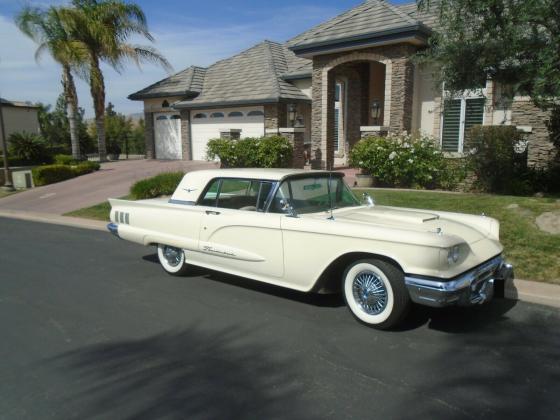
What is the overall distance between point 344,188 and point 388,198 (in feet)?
14.3

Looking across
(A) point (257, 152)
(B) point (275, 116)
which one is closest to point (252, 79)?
(B) point (275, 116)

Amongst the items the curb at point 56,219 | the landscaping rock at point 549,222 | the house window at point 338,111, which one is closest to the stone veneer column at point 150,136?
the curb at point 56,219

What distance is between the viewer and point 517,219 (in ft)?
23.9

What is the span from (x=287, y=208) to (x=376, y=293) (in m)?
1.29

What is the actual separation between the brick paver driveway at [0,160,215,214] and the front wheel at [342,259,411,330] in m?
10.9

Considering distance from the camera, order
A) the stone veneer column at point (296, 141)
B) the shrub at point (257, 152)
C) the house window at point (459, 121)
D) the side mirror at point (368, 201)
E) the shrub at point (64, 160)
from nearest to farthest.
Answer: the side mirror at point (368, 201) < the house window at point (459, 121) < the shrub at point (257, 152) < the stone veneer column at point (296, 141) < the shrub at point (64, 160)

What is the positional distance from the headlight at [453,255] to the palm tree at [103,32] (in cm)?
1993

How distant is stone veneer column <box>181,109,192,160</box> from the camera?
20.0 m

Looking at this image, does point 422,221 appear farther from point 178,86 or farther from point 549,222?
point 178,86

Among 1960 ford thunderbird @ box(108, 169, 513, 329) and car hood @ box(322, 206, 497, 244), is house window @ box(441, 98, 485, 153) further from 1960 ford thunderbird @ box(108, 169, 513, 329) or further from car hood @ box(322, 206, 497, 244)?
1960 ford thunderbird @ box(108, 169, 513, 329)

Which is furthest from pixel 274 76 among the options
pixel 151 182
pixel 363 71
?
pixel 151 182

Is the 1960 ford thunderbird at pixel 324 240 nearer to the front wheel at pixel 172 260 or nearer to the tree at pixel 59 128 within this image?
the front wheel at pixel 172 260

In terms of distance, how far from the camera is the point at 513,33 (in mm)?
7113

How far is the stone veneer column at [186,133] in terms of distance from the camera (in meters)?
20.0
